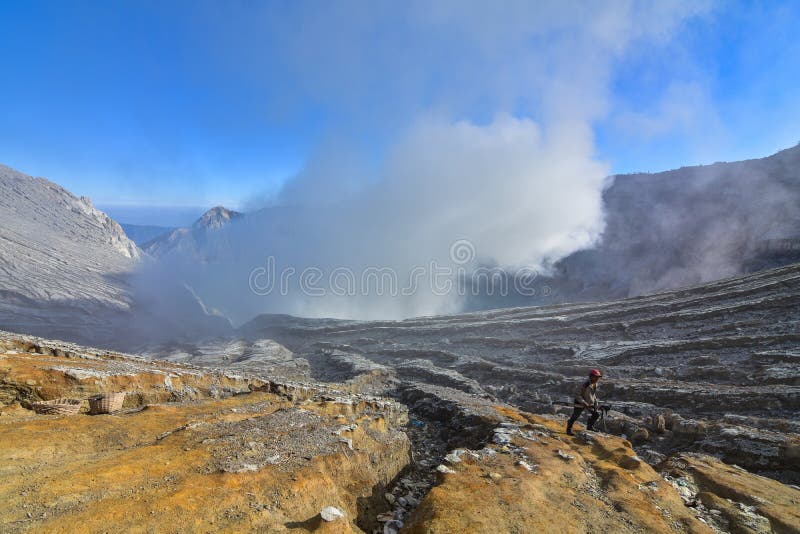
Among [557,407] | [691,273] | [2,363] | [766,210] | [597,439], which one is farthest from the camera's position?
[691,273]

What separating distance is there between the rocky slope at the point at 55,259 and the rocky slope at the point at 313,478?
3269 inches

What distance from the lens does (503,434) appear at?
1585 centimetres

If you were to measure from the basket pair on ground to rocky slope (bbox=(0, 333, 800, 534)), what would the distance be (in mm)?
543

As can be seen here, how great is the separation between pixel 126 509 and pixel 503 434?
Result: 13.2m

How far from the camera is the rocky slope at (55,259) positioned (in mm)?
78312

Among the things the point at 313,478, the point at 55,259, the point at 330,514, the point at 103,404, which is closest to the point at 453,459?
the point at 313,478

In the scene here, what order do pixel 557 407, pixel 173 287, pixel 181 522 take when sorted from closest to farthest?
1. pixel 181 522
2. pixel 557 407
3. pixel 173 287

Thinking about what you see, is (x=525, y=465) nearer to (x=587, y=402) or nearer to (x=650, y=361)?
(x=587, y=402)

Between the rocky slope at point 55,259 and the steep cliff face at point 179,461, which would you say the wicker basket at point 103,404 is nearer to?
the steep cliff face at point 179,461

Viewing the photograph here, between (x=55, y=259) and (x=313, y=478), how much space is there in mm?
119767

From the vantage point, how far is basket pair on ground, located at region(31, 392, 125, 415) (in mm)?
14359

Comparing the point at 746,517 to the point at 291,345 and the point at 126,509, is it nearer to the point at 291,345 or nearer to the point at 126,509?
the point at 126,509

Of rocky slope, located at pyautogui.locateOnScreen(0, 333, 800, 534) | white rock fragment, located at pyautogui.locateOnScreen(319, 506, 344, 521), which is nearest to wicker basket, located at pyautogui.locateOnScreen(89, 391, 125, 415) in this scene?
rocky slope, located at pyautogui.locateOnScreen(0, 333, 800, 534)

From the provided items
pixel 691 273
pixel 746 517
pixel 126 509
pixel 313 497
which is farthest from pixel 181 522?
pixel 691 273
